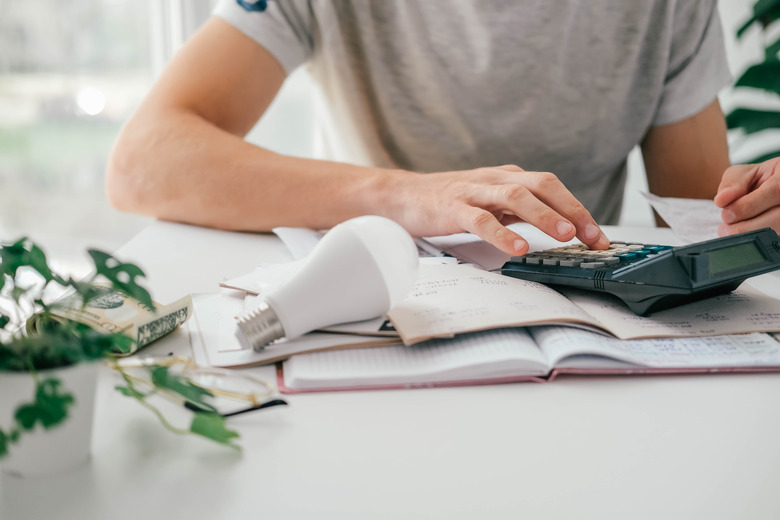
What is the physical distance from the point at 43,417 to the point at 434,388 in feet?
0.70

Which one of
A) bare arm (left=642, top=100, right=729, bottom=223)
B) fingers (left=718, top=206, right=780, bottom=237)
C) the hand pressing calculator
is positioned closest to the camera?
the hand pressing calculator

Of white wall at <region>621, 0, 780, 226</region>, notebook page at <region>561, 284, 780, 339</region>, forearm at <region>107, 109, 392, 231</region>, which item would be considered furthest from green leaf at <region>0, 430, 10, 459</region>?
white wall at <region>621, 0, 780, 226</region>

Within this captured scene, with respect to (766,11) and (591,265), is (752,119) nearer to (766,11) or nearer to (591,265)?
(766,11)

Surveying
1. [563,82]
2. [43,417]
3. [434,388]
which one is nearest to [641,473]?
[434,388]

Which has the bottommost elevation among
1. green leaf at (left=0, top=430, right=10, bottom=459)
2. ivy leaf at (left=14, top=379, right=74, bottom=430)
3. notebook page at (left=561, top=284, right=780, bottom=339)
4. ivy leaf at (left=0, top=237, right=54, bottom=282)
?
notebook page at (left=561, top=284, right=780, bottom=339)

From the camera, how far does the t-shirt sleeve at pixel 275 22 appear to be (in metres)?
0.97

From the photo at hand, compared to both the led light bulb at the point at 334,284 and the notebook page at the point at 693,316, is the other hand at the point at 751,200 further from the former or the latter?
the led light bulb at the point at 334,284

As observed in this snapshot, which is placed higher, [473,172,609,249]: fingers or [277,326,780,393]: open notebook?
[473,172,609,249]: fingers

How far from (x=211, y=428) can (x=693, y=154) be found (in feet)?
3.43

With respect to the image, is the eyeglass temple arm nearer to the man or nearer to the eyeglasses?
the eyeglasses

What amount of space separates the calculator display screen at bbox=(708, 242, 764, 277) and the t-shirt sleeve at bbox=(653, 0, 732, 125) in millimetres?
731

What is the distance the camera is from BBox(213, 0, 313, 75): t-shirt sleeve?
0.97 m

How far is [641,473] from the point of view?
30 cm

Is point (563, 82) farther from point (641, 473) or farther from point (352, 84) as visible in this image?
point (641, 473)
